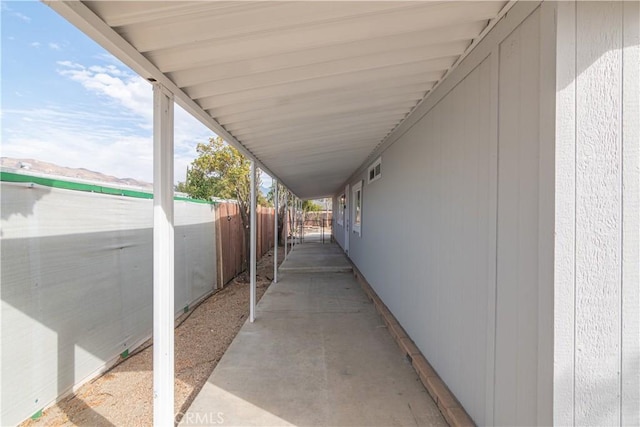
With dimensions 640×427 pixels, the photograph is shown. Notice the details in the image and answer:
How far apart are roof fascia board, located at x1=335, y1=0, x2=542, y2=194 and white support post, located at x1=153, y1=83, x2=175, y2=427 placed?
203 centimetres

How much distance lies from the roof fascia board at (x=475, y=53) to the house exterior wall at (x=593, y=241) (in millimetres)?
273

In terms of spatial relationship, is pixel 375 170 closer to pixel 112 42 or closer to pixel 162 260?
pixel 162 260

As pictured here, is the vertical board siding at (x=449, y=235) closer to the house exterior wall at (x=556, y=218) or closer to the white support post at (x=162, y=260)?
the house exterior wall at (x=556, y=218)

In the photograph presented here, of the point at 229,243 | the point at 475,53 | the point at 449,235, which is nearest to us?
the point at 475,53

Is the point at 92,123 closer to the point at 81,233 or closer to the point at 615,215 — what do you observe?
the point at 81,233

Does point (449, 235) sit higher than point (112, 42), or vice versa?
point (112, 42)

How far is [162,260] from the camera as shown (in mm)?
1911

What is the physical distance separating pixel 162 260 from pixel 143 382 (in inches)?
72.3

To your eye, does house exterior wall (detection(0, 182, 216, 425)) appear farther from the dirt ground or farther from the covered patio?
the covered patio

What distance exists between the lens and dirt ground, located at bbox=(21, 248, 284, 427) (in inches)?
95.1

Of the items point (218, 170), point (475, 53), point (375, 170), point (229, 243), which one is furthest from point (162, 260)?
point (218, 170)

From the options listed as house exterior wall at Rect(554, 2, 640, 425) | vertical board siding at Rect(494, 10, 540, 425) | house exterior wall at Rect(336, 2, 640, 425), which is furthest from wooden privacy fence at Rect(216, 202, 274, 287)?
house exterior wall at Rect(554, 2, 640, 425)

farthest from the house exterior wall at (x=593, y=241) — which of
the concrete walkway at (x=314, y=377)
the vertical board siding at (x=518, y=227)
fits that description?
the concrete walkway at (x=314, y=377)

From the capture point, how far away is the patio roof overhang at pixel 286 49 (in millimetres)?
1451
